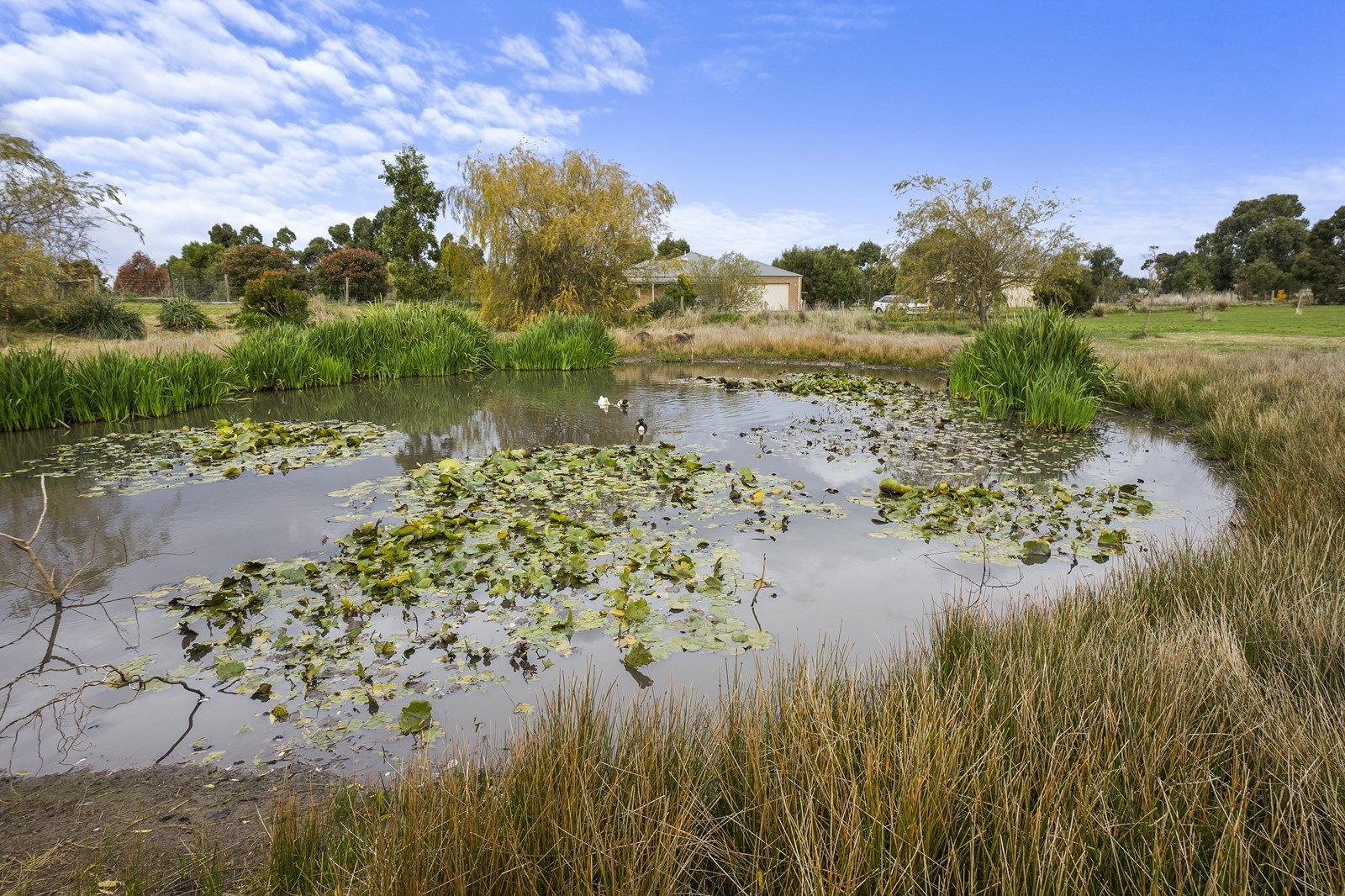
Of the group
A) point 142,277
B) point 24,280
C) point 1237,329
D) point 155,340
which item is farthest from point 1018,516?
point 142,277

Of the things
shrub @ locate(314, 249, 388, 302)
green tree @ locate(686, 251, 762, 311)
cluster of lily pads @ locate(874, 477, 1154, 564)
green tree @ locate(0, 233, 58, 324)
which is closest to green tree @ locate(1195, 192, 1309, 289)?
green tree @ locate(686, 251, 762, 311)

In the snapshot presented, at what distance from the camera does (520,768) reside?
2180mm

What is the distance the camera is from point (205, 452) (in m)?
8.86

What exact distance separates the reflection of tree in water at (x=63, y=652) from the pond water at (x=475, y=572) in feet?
0.06

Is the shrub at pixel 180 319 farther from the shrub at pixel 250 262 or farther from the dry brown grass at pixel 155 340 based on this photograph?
the shrub at pixel 250 262

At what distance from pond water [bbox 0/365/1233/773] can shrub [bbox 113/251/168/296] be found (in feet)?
128

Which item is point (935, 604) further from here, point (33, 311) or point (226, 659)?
point (33, 311)

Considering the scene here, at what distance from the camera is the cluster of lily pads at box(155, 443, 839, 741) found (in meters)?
3.59

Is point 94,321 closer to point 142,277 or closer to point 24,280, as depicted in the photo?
point 24,280

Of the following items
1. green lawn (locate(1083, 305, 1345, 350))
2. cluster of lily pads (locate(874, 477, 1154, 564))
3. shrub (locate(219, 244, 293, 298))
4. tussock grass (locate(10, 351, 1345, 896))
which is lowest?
cluster of lily pads (locate(874, 477, 1154, 564))

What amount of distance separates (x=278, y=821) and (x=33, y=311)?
93.6ft

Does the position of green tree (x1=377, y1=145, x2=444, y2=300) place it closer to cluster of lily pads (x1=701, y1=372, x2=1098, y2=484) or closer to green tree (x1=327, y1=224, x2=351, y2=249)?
green tree (x1=327, y1=224, x2=351, y2=249)

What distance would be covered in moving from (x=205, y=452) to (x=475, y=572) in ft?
20.4

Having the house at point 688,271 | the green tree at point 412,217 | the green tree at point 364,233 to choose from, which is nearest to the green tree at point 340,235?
the green tree at point 364,233
